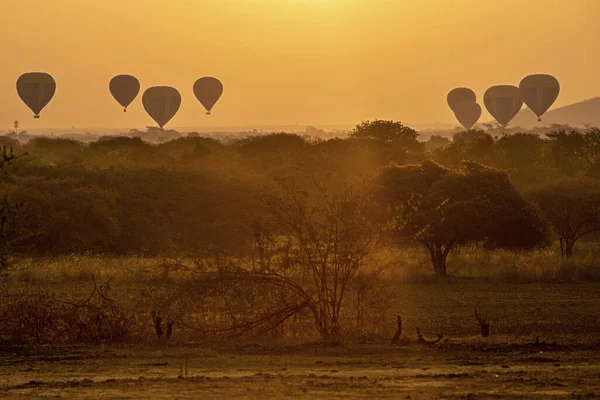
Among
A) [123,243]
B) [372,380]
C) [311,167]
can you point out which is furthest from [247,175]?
[372,380]

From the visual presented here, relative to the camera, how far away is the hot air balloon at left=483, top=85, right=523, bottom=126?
611 ft

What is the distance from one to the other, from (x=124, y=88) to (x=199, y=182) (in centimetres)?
10327

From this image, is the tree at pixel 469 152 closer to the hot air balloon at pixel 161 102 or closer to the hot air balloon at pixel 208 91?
the hot air balloon at pixel 208 91

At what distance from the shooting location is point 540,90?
175 m

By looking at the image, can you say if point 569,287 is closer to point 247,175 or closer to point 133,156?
point 247,175

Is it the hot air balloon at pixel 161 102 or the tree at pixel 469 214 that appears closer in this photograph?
the tree at pixel 469 214

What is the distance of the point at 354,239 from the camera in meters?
19.8

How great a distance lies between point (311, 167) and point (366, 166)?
10.1ft

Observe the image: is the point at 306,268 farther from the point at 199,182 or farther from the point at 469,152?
the point at 469,152

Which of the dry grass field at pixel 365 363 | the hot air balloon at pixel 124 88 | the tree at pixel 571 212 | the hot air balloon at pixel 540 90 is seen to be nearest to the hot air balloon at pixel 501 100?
the hot air balloon at pixel 540 90

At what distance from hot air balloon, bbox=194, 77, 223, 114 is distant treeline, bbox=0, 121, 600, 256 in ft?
235

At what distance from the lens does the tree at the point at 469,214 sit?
32.4 metres

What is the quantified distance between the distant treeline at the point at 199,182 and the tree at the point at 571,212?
0.31 m

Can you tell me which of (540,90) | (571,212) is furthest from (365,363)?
(540,90)
